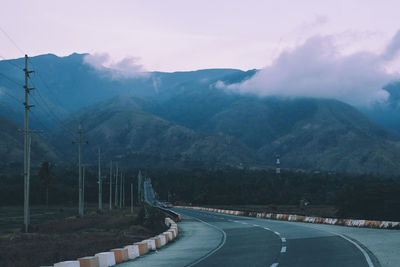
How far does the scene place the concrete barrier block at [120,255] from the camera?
21.0 m

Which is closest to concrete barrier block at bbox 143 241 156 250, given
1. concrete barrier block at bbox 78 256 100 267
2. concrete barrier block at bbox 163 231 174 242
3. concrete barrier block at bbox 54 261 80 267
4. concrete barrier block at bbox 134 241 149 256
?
concrete barrier block at bbox 134 241 149 256

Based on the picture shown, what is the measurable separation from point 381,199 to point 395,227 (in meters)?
47.6

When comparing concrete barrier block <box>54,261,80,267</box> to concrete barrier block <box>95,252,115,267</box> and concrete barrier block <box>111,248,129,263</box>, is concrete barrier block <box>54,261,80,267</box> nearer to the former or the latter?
concrete barrier block <box>95,252,115,267</box>

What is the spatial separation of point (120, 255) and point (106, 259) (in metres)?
1.70

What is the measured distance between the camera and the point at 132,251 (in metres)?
22.6

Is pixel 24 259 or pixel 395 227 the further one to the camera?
pixel 395 227

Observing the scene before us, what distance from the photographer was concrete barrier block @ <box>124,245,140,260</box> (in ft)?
72.9

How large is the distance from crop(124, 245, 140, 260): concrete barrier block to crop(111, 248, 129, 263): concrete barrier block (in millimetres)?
363

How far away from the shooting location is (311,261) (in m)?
19.2

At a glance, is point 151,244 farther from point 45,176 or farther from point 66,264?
point 45,176

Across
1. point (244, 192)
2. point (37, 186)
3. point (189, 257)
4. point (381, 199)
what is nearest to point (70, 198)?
point (37, 186)

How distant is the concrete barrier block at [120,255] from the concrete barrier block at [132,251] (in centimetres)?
36

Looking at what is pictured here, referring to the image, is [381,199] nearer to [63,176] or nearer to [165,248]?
[165,248]

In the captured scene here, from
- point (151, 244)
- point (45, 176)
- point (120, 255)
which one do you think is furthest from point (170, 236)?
point (45, 176)
